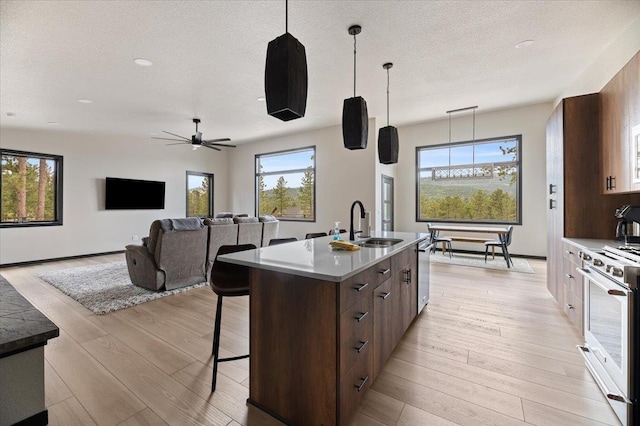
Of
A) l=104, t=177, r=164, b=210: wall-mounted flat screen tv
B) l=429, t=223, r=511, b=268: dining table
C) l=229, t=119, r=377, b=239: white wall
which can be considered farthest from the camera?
l=104, t=177, r=164, b=210: wall-mounted flat screen tv

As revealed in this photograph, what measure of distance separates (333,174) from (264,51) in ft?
12.2

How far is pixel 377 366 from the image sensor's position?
192cm

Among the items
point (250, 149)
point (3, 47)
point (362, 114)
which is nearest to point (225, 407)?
point (362, 114)

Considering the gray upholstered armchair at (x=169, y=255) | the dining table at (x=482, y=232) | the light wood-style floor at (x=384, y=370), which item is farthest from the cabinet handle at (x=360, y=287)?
the dining table at (x=482, y=232)

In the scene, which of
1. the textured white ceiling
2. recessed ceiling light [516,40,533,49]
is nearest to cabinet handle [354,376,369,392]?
the textured white ceiling

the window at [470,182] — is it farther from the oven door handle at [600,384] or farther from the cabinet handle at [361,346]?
the cabinet handle at [361,346]

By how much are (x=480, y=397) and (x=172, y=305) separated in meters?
3.30

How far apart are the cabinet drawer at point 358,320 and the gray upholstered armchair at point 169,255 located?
3132 mm

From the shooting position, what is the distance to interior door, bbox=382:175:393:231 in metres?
6.89

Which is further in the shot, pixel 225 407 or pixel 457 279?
pixel 457 279

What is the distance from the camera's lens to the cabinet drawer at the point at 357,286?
4.77 ft

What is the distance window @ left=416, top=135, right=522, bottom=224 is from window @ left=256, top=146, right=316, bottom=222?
9.37ft

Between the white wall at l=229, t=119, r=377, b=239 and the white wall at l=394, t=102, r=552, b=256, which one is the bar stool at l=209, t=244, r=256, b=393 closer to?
the white wall at l=229, t=119, r=377, b=239

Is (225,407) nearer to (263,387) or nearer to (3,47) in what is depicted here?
(263,387)
